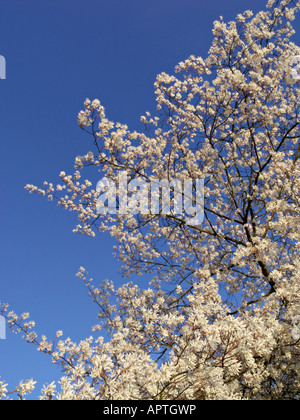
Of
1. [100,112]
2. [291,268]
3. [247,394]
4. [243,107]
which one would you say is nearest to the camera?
[247,394]

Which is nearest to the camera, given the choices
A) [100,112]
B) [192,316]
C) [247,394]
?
[192,316]

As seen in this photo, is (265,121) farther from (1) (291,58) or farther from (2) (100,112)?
(2) (100,112)

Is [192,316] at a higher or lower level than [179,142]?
lower

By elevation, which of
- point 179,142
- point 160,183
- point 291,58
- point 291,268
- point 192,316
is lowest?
point 192,316

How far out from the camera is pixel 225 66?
9.27 m

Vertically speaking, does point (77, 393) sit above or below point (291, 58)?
below

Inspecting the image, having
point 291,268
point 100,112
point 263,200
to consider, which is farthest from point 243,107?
point 291,268

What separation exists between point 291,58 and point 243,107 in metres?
2.05

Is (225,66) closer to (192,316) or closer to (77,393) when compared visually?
(192,316)
